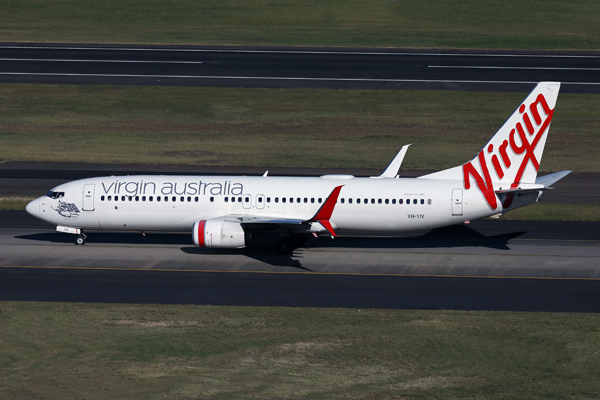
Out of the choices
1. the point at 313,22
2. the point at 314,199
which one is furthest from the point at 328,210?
the point at 313,22

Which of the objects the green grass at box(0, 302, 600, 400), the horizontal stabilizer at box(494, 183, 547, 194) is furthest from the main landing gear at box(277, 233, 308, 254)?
the horizontal stabilizer at box(494, 183, 547, 194)

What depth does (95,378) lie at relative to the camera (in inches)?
1043

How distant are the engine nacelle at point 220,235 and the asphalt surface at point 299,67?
45477 mm

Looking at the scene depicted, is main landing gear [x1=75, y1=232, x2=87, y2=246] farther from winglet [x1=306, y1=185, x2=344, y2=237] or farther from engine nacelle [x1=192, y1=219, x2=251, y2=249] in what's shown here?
winglet [x1=306, y1=185, x2=344, y2=237]

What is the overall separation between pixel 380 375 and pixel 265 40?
85725 millimetres

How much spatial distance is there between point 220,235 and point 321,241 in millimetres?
7593

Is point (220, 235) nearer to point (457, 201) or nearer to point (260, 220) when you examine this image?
point (260, 220)

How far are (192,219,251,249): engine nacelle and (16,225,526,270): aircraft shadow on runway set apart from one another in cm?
220

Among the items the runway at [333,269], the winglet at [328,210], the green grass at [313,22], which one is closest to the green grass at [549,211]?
the runway at [333,269]

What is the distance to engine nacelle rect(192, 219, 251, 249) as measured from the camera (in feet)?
132

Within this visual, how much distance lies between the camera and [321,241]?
45.7 meters

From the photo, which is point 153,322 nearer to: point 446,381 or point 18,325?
point 18,325

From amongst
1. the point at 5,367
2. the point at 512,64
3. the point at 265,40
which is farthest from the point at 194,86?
the point at 5,367

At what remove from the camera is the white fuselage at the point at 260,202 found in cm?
4172
